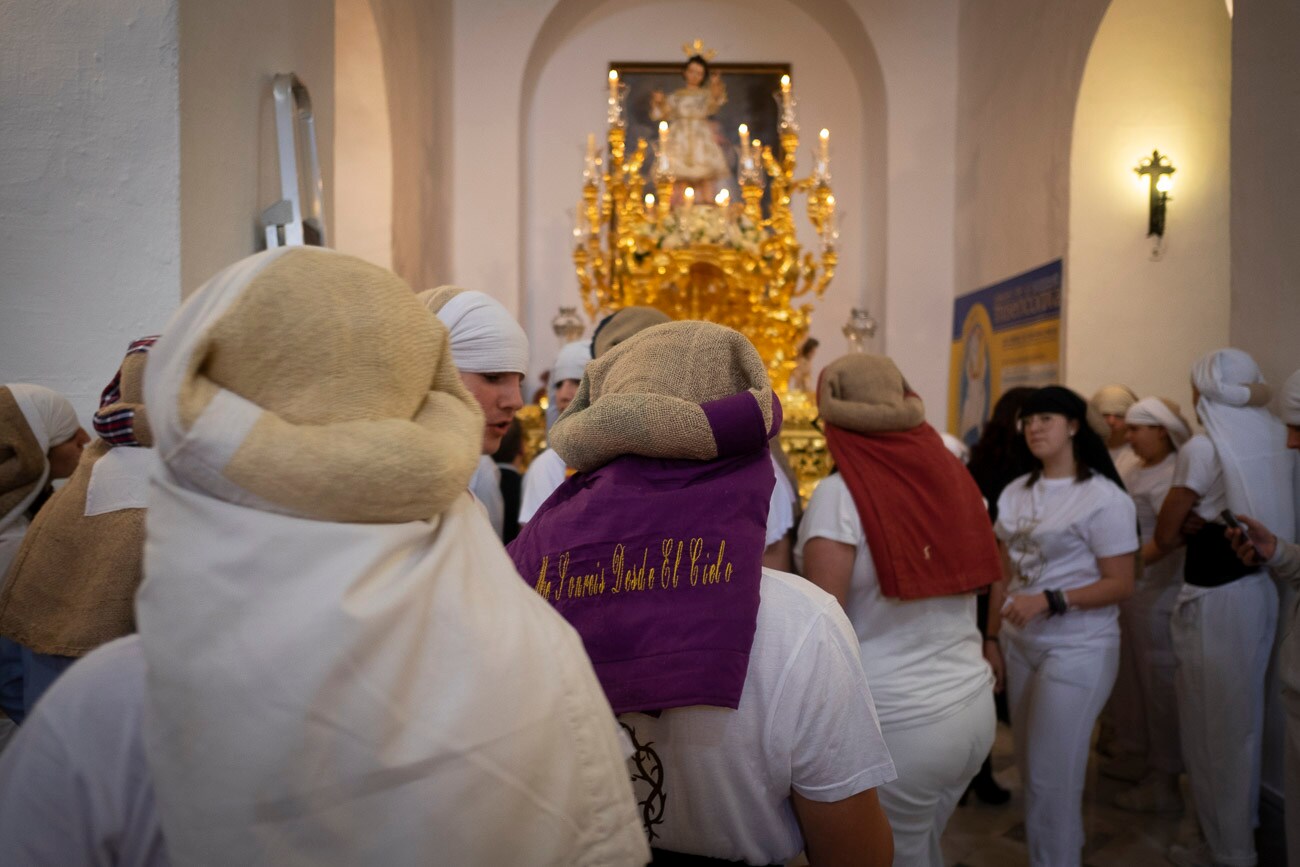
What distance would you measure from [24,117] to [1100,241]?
5865 mm

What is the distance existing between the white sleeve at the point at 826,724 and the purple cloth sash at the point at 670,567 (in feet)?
Answer: 0.30

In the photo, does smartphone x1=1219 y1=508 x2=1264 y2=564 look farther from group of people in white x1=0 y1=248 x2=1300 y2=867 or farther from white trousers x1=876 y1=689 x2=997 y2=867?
white trousers x1=876 y1=689 x2=997 y2=867

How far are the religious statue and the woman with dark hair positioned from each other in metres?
5.82

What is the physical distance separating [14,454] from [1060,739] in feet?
9.93

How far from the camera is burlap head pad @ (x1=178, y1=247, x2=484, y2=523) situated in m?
0.79

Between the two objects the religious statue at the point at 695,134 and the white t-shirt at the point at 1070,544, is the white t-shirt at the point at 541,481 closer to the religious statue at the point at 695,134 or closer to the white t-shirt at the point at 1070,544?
the white t-shirt at the point at 1070,544

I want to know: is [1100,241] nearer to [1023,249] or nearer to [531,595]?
[1023,249]

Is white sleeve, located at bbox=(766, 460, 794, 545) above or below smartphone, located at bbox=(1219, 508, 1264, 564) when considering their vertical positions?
above

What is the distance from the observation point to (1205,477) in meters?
3.56

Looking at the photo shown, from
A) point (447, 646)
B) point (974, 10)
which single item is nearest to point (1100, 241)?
point (974, 10)

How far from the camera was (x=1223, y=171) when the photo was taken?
5.81 meters

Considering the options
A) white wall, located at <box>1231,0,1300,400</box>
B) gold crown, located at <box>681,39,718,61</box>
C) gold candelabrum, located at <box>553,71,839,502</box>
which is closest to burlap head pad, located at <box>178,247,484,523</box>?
white wall, located at <box>1231,0,1300,400</box>

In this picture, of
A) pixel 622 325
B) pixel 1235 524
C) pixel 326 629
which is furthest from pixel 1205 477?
pixel 326 629

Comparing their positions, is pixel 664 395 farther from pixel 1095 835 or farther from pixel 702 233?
pixel 702 233
